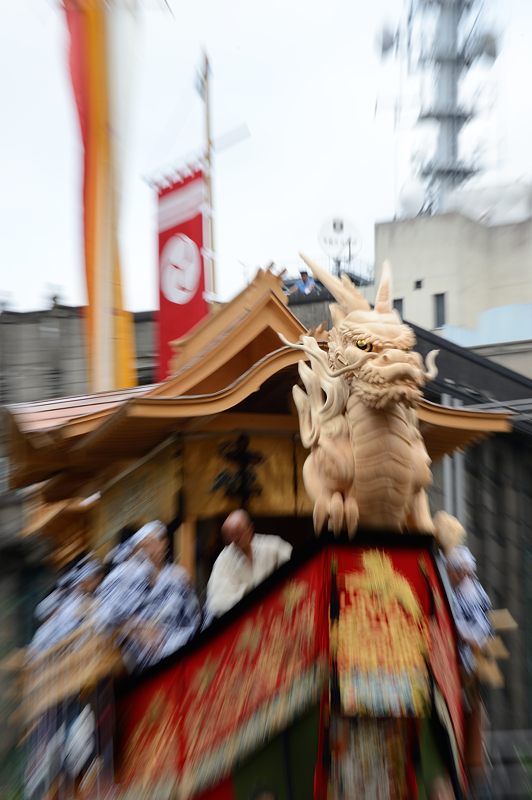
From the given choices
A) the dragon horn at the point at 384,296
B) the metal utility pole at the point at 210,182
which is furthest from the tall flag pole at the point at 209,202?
the dragon horn at the point at 384,296

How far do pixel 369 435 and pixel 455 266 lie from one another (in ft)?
39.3

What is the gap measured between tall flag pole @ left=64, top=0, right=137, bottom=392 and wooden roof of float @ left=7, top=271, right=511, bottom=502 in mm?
2330

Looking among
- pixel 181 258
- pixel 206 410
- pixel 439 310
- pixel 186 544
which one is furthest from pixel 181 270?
pixel 439 310

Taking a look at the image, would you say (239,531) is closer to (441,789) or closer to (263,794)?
(263,794)

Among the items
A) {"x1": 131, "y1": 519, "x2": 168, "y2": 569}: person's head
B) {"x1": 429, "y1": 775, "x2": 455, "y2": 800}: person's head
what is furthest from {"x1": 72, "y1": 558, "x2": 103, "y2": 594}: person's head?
{"x1": 429, "y1": 775, "x2": 455, "y2": 800}: person's head

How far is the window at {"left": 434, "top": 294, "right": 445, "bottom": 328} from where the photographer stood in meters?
15.0

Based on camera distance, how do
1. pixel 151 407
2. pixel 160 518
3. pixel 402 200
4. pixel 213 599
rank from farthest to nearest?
1. pixel 402 200
2. pixel 160 518
3. pixel 151 407
4. pixel 213 599

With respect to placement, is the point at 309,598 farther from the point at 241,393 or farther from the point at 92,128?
the point at 92,128

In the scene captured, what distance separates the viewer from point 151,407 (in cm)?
402

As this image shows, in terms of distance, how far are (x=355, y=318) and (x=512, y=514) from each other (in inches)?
177

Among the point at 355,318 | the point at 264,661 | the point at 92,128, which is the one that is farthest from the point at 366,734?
Result: the point at 92,128

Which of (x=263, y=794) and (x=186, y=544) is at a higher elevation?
(x=186, y=544)

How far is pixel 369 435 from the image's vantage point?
10.6 feet

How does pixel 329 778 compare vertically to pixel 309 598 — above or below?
below
